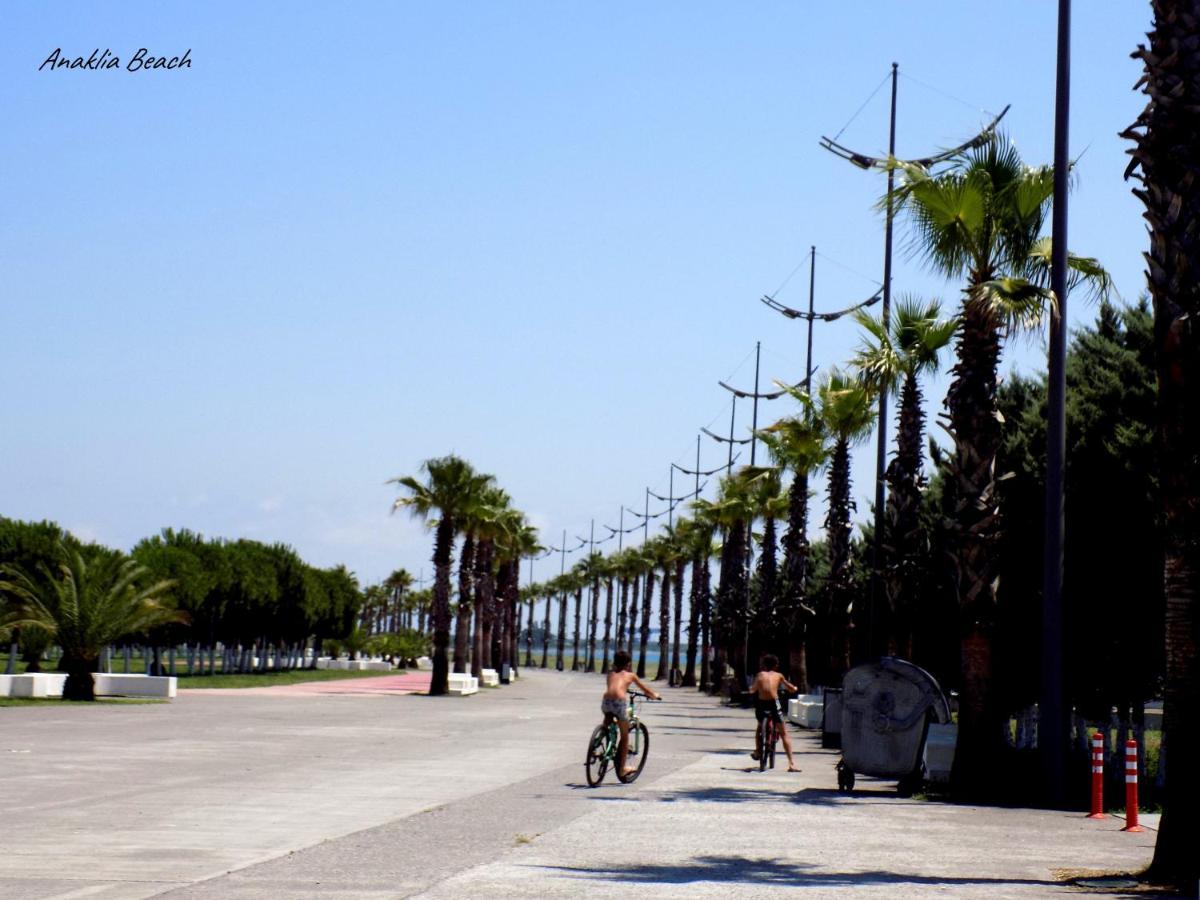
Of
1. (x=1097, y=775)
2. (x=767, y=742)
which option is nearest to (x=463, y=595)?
(x=767, y=742)

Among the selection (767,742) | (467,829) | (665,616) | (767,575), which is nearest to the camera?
(467,829)

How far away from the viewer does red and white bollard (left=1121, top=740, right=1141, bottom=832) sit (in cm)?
1703

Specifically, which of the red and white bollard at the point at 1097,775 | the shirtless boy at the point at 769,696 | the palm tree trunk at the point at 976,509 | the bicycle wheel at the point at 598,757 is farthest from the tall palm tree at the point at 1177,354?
the shirtless boy at the point at 769,696

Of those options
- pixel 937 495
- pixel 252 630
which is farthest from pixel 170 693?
pixel 252 630

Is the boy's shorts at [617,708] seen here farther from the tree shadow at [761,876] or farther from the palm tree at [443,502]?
the palm tree at [443,502]

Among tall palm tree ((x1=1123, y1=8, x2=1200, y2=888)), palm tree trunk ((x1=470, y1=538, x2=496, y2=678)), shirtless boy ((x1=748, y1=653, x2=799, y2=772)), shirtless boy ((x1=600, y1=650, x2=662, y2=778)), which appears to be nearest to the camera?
tall palm tree ((x1=1123, y1=8, x2=1200, y2=888))

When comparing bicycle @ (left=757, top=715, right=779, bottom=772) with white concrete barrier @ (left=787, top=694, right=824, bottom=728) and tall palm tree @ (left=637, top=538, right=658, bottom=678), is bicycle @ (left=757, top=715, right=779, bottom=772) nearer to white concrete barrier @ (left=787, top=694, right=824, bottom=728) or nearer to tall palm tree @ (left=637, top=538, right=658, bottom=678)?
white concrete barrier @ (left=787, top=694, right=824, bottom=728)

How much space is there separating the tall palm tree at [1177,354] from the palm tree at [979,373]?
802 cm

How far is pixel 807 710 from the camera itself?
43312mm

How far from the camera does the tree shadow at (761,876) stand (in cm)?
1167

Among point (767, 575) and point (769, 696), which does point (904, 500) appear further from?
point (767, 575)

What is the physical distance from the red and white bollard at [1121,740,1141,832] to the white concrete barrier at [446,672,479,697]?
48193 mm

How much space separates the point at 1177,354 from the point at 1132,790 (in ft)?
19.9

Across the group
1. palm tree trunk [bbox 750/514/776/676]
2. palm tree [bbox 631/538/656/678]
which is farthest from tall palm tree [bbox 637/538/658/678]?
palm tree trunk [bbox 750/514/776/676]
